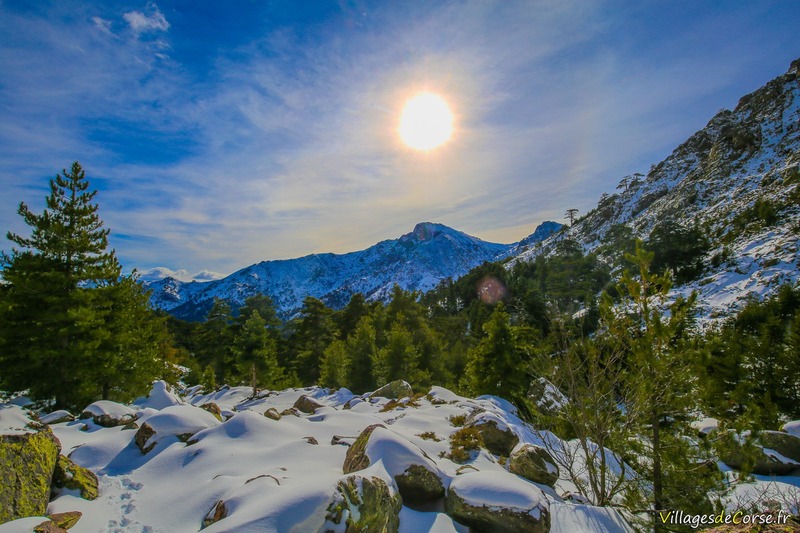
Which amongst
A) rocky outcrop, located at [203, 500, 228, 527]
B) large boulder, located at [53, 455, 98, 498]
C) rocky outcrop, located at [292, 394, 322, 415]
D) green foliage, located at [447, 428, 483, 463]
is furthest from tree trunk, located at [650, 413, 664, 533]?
rocky outcrop, located at [292, 394, 322, 415]

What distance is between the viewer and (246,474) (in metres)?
7.32

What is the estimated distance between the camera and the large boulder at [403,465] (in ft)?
22.4

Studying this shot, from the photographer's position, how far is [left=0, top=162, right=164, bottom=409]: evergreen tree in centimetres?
1380

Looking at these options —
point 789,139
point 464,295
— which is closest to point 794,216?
point 789,139

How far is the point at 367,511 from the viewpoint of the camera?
532 cm

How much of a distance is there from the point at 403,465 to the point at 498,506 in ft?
6.30

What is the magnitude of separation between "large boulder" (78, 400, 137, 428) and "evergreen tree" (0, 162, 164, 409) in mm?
3954

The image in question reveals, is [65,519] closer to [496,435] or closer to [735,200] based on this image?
[496,435]

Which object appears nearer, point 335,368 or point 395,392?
point 395,392

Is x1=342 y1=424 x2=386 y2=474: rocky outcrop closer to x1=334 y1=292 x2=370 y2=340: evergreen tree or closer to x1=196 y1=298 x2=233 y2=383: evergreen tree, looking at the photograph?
x1=334 y1=292 x2=370 y2=340: evergreen tree

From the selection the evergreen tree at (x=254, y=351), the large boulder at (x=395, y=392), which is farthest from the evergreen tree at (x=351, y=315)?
the large boulder at (x=395, y=392)

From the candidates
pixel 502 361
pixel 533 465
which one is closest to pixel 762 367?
pixel 502 361

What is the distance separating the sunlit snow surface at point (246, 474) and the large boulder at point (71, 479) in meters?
0.22

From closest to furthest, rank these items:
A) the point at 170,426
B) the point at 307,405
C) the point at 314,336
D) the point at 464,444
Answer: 1. the point at 170,426
2. the point at 464,444
3. the point at 307,405
4. the point at 314,336
